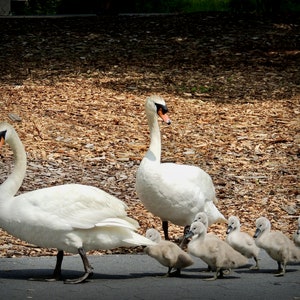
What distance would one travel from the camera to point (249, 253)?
25.6 feet

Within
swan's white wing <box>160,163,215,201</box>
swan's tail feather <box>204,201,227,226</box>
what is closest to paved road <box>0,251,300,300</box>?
swan's tail feather <box>204,201,227,226</box>

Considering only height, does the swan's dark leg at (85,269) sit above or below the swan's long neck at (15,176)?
below

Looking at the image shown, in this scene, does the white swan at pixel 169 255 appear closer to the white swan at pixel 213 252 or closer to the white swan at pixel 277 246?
the white swan at pixel 213 252

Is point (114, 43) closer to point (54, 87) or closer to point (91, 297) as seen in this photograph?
point (54, 87)

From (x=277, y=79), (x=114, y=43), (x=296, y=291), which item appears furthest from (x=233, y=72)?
(x=296, y=291)

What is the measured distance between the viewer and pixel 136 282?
7438 mm

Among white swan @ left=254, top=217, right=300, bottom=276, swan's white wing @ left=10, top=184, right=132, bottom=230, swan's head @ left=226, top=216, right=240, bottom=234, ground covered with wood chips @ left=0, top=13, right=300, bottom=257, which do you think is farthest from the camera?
ground covered with wood chips @ left=0, top=13, right=300, bottom=257

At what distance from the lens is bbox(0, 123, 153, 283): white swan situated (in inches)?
284

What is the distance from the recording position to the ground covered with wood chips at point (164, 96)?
10.9m

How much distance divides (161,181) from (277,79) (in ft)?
24.9

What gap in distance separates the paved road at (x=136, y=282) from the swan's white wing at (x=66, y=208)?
491mm

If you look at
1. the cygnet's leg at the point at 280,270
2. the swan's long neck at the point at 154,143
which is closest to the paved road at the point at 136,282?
the cygnet's leg at the point at 280,270

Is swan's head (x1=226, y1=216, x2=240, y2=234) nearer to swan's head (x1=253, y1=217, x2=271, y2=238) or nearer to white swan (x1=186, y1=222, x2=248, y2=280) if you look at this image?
swan's head (x1=253, y1=217, x2=271, y2=238)

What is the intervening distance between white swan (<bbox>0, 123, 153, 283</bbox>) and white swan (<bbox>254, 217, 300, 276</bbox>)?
0.96 metres
